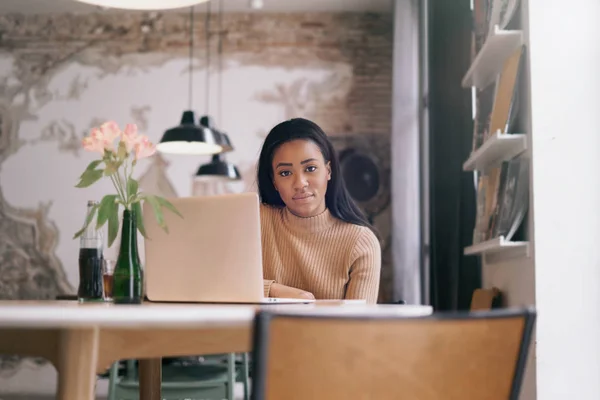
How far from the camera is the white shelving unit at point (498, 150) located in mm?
2654

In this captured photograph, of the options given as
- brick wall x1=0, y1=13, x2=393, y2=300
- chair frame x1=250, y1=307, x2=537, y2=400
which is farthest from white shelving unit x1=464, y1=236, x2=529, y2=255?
brick wall x1=0, y1=13, x2=393, y2=300

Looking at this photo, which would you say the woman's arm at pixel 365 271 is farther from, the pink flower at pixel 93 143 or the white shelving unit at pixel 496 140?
the pink flower at pixel 93 143

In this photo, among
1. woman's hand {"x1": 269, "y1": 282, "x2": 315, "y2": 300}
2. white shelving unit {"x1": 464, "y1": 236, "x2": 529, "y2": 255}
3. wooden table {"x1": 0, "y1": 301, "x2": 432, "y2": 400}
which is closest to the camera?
wooden table {"x1": 0, "y1": 301, "x2": 432, "y2": 400}

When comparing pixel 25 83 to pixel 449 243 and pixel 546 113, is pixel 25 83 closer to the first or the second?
pixel 449 243

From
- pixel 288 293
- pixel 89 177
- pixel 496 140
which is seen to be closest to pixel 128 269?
pixel 89 177

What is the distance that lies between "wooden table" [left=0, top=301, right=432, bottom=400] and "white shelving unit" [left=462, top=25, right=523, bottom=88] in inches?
72.6

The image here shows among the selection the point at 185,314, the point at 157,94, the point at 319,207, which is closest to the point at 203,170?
the point at 157,94

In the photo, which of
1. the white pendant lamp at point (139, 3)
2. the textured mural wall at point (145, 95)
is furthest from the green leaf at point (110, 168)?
the textured mural wall at point (145, 95)

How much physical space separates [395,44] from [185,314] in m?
4.98

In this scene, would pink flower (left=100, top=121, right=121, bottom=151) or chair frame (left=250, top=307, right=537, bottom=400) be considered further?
pink flower (left=100, top=121, right=121, bottom=151)

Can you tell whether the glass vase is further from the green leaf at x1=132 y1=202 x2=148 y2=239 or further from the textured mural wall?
the textured mural wall

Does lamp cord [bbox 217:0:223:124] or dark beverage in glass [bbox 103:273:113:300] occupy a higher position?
lamp cord [bbox 217:0:223:124]

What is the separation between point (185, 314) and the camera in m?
1.09

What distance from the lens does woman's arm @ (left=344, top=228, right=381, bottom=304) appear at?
2.31 metres
